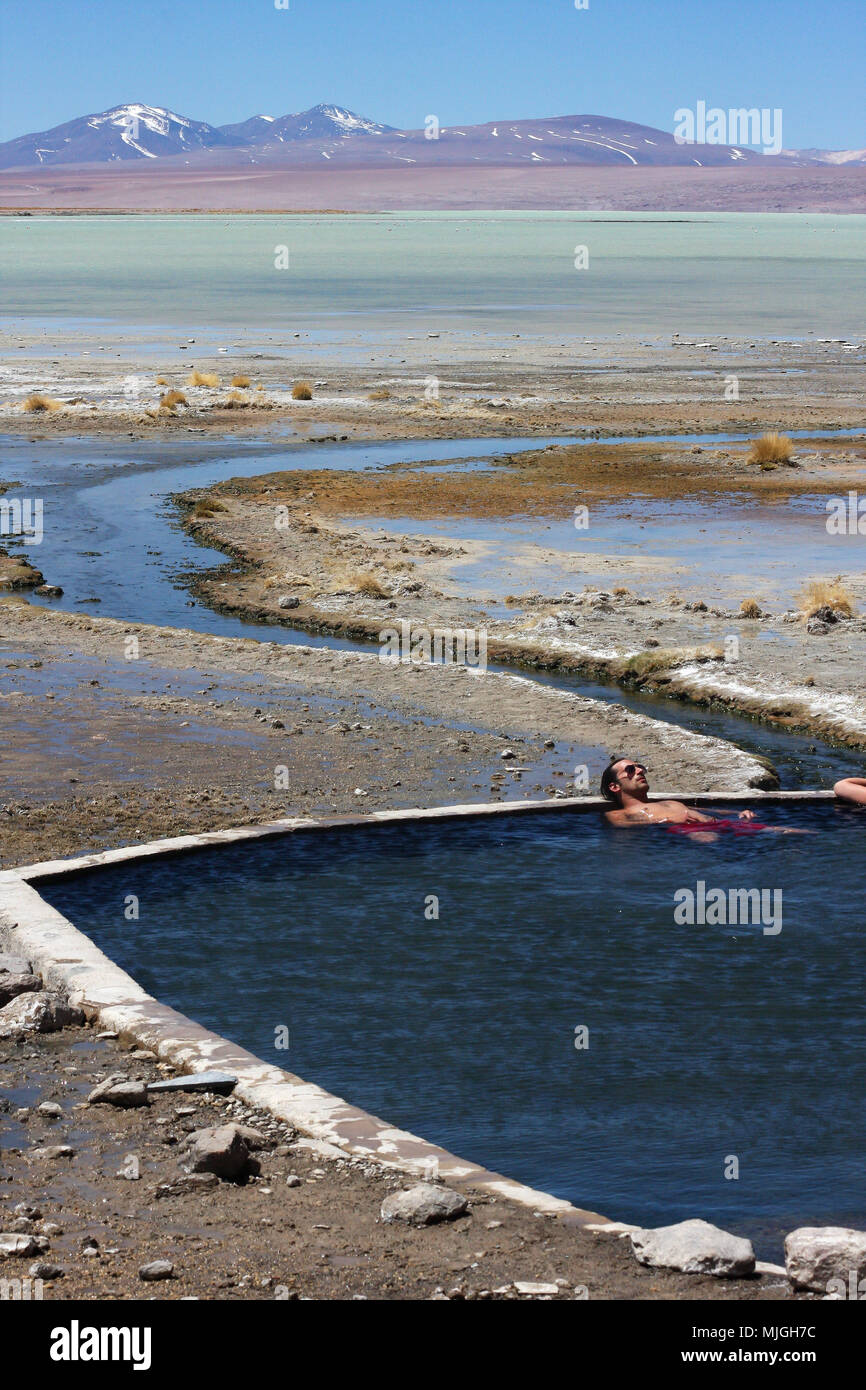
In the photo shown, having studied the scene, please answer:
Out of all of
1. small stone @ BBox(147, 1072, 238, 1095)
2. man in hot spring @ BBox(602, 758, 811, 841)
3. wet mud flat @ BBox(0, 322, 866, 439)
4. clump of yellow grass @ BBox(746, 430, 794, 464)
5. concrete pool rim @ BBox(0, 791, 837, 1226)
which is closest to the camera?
concrete pool rim @ BBox(0, 791, 837, 1226)

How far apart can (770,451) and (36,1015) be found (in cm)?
3111

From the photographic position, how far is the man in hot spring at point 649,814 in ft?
47.4

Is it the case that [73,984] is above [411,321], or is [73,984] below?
below

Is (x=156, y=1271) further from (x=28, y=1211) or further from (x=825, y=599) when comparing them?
(x=825, y=599)

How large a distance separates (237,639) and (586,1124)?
563 inches

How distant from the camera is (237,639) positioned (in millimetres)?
22641

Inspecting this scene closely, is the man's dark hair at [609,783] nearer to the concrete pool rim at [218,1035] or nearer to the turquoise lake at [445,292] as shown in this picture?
the concrete pool rim at [218,1035]

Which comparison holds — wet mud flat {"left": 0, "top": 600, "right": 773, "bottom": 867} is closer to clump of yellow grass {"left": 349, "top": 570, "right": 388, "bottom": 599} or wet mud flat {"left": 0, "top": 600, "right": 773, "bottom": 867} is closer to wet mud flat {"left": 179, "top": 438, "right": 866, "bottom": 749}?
wet mud flat {"left": 179, "top": 438, "right": 866, "bottom": 749}

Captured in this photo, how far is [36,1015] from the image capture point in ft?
32.4

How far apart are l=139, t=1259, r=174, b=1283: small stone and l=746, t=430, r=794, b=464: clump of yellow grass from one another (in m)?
33.2

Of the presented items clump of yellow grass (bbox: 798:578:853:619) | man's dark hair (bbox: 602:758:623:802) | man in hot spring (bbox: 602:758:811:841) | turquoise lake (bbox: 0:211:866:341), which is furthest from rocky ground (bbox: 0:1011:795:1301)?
turquoise lake (bbox: 0:211:866:341)

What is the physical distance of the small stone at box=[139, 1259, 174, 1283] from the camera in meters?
6.77
